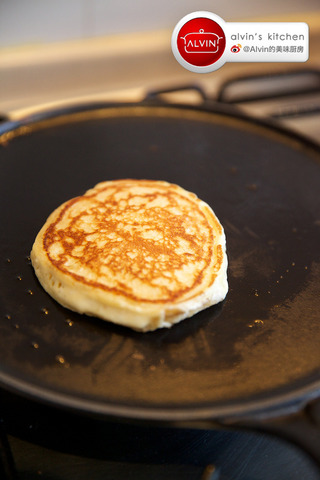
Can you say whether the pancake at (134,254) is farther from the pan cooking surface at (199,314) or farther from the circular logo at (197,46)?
the circular logo at (197,46)

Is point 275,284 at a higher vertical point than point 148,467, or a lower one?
higher

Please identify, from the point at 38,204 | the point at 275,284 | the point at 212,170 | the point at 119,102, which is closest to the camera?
the point at 275,284

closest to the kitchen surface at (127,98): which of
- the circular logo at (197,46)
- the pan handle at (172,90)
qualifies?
the pan handle at (172,90)

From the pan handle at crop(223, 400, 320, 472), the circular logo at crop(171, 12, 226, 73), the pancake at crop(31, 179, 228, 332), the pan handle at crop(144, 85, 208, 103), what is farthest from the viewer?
the pan handle at crop(144, 85, 208, 103)

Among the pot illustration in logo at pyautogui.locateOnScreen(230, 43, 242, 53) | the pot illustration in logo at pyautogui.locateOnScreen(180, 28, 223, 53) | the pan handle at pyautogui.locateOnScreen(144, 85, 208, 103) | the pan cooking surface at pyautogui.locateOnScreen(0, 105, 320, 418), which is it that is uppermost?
the pot illustration in logo at pyautogui.locateOnScreen(180, 28, 223, 53)

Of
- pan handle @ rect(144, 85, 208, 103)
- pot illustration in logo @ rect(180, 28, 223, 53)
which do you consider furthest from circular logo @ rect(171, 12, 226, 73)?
pan handle @ rect(144, 85, 208, 103)

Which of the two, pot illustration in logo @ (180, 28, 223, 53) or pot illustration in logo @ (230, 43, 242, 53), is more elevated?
pot illustration in logo @ (180, 28, 223, 53)

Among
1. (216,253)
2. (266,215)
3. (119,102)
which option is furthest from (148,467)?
(119,102)

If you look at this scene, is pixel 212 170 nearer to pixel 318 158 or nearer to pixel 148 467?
pixel 318 158

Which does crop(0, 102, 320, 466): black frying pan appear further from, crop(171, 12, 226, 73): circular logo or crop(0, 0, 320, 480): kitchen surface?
crop(171, 12, 226, 73): circular logo
